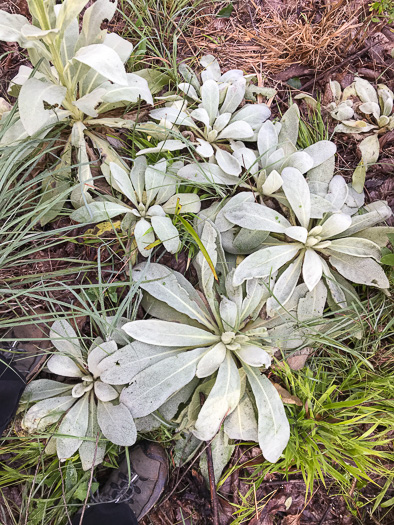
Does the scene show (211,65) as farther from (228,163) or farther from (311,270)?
(311,270)

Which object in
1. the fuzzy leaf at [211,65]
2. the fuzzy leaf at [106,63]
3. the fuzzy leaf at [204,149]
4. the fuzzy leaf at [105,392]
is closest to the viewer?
the fuzzy leaf at [106,63]

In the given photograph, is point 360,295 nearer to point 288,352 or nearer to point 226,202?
point 288,352

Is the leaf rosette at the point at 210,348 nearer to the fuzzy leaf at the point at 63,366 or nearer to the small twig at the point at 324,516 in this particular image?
the fuzzy leaf at the point at 63,366

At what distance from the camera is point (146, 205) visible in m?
1.84

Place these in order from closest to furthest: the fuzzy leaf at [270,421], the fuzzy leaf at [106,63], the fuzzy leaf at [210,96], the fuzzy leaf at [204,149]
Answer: the fuzzy leaf at [106,63] → the fuzzy leaf at [270,421] → the fuzzy leaf at [204,149] → the fuzzy leaf at [210,96]

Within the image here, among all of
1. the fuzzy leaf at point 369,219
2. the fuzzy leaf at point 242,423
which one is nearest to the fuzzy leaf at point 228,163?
the fuzzy leaf at point 369,219

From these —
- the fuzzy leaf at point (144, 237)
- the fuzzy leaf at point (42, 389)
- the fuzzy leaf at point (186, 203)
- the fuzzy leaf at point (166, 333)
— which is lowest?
the fuzzy leaf at point (42, 389)

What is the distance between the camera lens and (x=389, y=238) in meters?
1.78

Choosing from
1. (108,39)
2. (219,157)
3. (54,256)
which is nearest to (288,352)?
(219,157)

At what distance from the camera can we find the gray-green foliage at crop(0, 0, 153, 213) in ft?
4.58

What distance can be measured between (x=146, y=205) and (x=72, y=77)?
64cm

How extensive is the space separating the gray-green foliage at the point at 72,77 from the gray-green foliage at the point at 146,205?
105 millimetres

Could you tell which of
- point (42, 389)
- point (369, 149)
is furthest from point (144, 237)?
point (369, 149)

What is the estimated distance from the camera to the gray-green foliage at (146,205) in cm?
175
